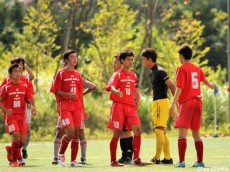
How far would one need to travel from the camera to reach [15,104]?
53.0 feet

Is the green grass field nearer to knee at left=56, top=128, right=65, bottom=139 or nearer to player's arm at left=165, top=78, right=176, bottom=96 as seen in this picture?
knee at left=56, top=128, right=65, bottom=139

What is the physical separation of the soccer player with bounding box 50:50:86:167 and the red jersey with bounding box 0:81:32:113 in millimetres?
667

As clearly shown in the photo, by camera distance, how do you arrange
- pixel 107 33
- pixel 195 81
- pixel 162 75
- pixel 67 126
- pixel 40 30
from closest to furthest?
pixel 195 81 < pixel 67 126 < pixel 162 75 < pixel 40 30 < pixel 107 33

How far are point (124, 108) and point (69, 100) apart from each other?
93 cm

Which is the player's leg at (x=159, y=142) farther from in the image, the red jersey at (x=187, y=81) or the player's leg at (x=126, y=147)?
the red jersey at (x=187, y=81)

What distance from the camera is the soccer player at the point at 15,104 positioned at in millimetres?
16031

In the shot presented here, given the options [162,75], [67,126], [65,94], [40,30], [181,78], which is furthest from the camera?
[40,30]

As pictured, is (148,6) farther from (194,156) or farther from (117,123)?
(117,123)

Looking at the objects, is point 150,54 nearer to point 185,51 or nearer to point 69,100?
point 185,51

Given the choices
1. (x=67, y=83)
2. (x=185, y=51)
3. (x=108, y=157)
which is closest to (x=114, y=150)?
(x=67, y=83)

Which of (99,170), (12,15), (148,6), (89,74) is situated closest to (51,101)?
(148,6)

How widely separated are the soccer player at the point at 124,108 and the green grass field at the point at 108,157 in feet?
1.48

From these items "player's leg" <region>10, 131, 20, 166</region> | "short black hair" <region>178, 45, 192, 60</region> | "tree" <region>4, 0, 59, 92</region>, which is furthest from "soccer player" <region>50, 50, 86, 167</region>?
"tree" <region>4, 0, 59, 92</region>

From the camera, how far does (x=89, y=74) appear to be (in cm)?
3991
